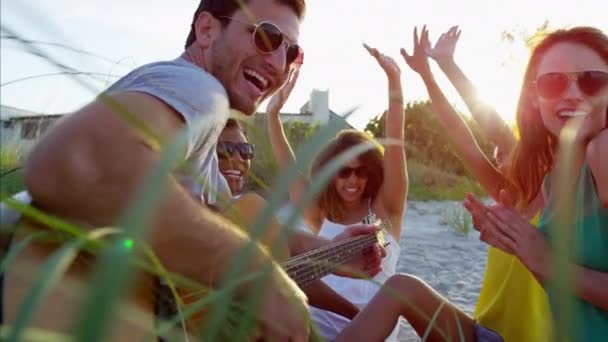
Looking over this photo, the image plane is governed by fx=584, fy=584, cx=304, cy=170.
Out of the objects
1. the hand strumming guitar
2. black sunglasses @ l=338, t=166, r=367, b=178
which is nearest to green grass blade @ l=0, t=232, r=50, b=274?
the hand strumming guitar

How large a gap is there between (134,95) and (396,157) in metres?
2.15

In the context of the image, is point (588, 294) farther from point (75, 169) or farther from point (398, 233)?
point (398, 233)

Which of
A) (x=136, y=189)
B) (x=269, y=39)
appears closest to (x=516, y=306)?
(x=269, y=39)

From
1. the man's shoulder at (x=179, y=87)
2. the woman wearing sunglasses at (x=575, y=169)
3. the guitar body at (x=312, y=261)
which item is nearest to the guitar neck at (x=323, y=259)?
the guitar body at (x=312, y=261)

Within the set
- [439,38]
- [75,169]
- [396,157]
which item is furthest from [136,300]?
[439,38]

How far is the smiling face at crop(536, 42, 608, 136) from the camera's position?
6.55 ft

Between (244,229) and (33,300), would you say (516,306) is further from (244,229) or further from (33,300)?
(33,300)

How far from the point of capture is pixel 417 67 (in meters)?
3.14

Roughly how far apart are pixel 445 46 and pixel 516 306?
149 centimetres

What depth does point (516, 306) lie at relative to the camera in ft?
7.25

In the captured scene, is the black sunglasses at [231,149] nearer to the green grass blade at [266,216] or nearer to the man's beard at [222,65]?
the man's beard at [222,65]

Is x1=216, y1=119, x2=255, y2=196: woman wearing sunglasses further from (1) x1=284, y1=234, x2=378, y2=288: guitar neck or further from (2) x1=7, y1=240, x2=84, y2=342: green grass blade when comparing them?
(2) x1=7, y1=240, x2=84, y2=342: green grass blade

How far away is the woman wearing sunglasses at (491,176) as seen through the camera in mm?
2186

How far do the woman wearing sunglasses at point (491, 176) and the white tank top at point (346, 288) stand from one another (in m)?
0.45
